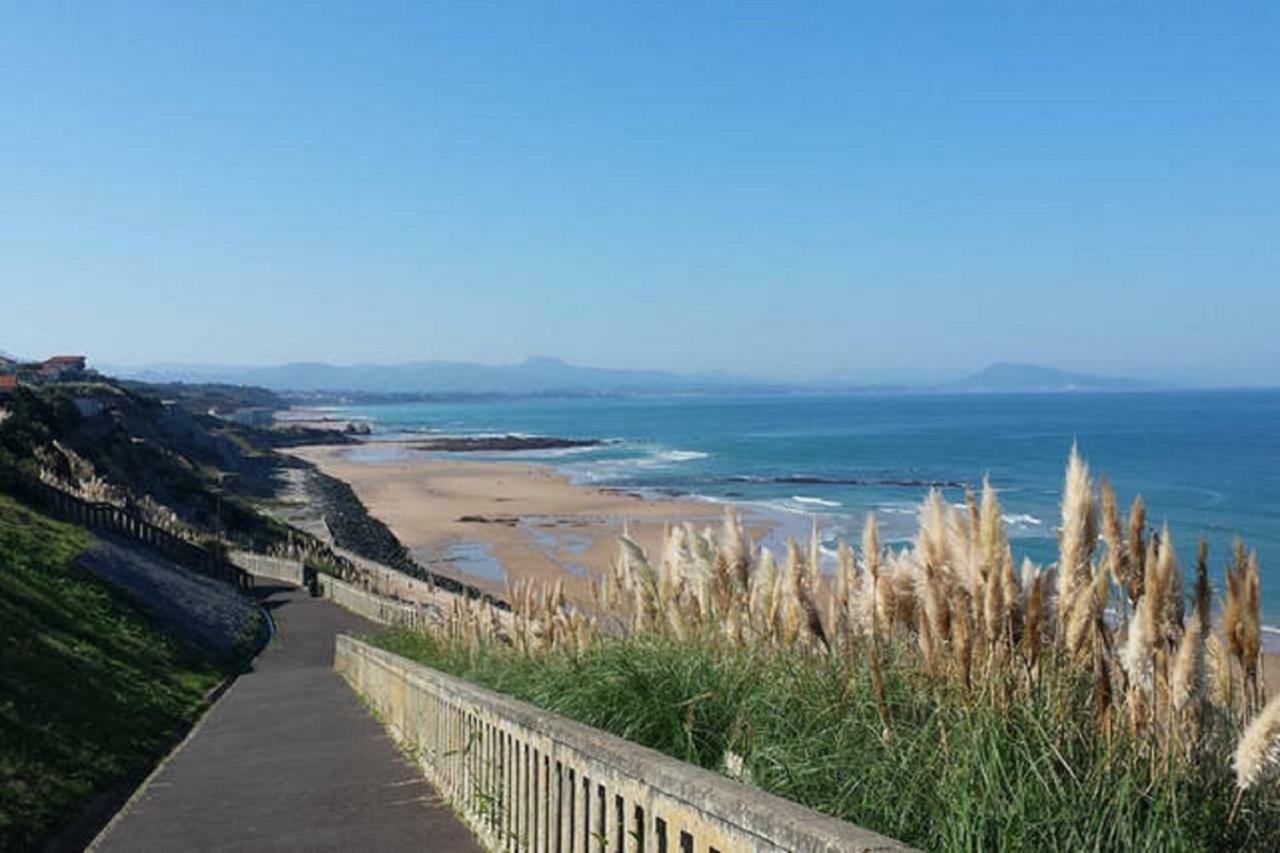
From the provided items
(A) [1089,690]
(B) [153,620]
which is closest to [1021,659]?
(A) [1089,690]

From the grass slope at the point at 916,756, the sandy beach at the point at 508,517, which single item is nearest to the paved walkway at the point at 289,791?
the grass slope at the point at 916,756

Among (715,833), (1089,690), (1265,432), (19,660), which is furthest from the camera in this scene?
(1265,432)

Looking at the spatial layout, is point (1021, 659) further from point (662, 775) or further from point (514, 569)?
point (514, 569)

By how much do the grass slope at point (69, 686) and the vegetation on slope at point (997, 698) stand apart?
499 cm

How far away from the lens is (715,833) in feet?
11.4

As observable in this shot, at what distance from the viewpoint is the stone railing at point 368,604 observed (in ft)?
60.2

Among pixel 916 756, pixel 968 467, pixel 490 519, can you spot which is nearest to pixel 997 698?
pixel 916 756

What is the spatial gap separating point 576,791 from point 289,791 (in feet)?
13.5

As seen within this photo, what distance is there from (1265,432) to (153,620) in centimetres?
10819

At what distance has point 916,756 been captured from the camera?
12.7 ft

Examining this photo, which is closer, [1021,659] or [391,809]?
[1021,659]

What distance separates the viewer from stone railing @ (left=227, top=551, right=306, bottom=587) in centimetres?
2813

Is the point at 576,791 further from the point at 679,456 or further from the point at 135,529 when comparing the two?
the point at 679,456

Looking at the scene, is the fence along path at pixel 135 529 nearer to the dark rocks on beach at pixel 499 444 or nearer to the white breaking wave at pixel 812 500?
the white breaking wave at pixel 812 500
